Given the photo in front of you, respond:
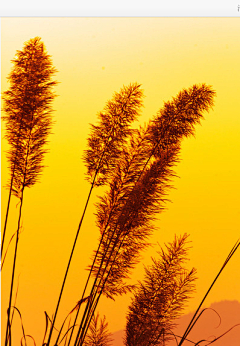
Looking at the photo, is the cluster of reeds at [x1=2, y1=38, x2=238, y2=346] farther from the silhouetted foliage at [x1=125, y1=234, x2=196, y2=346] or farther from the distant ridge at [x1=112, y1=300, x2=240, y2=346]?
the distant ridge at [x1=112, y1=300, x2=240, y2=346]

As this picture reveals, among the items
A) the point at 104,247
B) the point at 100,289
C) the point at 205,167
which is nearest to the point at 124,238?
the point at 104,247

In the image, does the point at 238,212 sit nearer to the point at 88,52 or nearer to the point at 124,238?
the point at 124,238

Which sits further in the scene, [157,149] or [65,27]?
[65,27]

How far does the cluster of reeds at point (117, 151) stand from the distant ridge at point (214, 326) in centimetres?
30

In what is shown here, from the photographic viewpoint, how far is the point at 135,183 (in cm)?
126

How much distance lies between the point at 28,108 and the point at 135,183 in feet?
1.21

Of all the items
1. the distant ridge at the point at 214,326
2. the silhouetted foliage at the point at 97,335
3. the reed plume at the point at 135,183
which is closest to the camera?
the reed plume at the point at 135,183

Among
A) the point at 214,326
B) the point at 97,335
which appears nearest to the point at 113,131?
the point at 97,335

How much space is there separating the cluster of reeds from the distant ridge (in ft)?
0.99

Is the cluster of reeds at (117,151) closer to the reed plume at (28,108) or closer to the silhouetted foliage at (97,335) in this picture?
the reed plume at (28,108)

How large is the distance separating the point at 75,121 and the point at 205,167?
0.50 meters

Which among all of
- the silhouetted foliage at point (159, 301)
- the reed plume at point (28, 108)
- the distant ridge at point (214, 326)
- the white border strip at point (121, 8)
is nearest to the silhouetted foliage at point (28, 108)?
the reed plume at point (28, 108)

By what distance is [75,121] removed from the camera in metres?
1.68

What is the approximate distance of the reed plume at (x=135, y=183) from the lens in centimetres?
129
